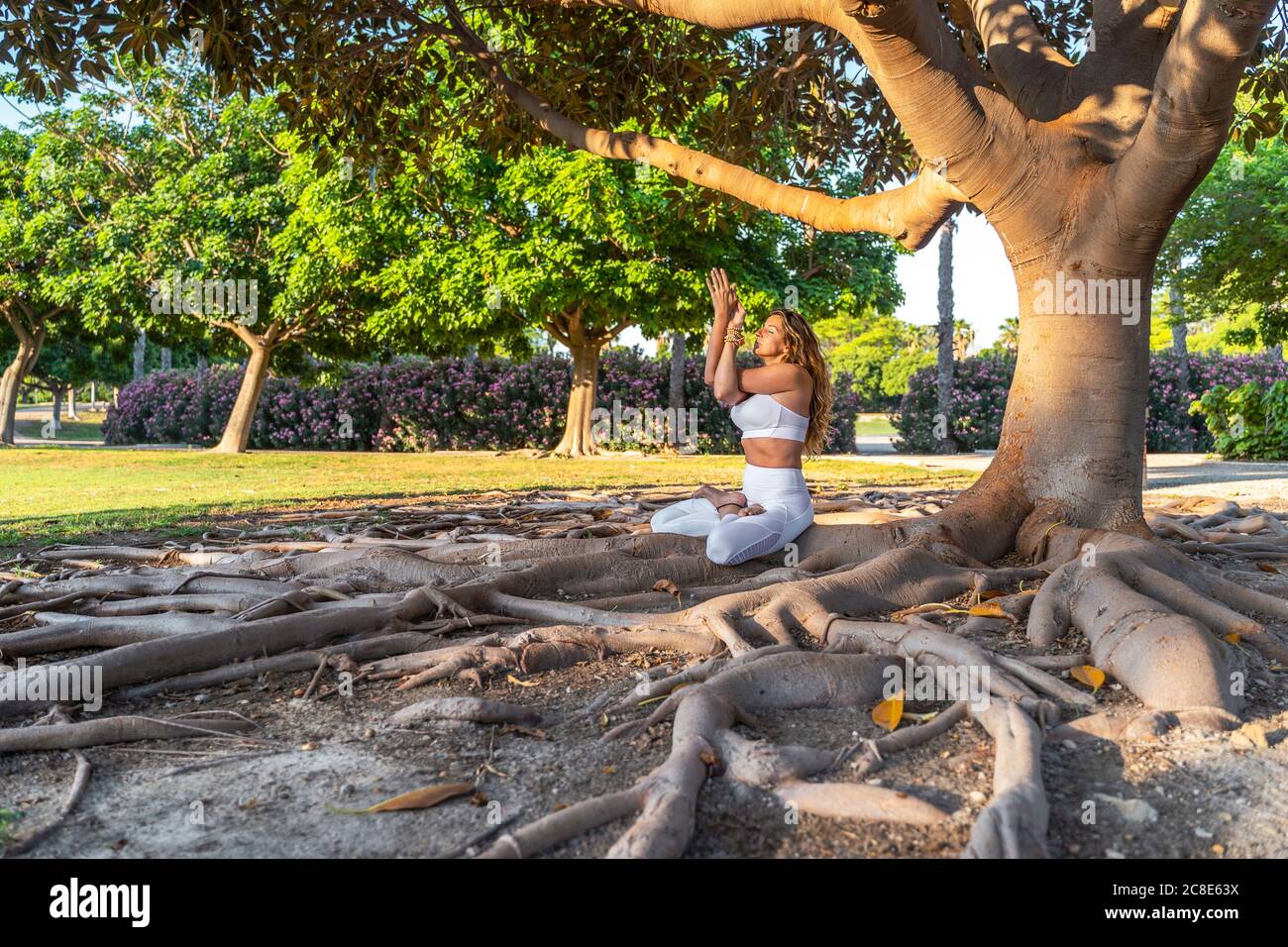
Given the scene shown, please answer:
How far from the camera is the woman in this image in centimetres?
556

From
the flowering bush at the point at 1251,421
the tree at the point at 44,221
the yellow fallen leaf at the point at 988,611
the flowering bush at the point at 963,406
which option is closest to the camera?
the yellow fallen leaf at the point at 988,611

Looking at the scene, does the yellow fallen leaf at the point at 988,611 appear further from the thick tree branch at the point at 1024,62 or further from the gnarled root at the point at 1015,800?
the thick tree branch at the point at 1024,62

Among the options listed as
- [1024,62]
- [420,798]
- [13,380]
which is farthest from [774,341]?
[13,380]

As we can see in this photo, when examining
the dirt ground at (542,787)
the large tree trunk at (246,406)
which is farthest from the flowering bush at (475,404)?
the dirt ground at (542,787)

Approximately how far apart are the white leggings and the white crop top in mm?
215

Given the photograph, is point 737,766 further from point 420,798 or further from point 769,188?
point 769,188

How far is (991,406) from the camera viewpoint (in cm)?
2633

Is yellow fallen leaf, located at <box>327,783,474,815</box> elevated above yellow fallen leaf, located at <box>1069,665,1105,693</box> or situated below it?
below

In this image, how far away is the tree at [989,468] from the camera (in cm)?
339

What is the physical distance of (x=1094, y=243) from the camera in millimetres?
5684

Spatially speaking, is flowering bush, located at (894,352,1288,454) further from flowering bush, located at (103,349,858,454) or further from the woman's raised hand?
the woman's raised hand

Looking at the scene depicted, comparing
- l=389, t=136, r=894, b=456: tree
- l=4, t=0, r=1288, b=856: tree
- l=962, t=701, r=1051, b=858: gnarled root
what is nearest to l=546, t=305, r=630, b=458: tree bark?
l=389, t=136, r=894, b=456: tree

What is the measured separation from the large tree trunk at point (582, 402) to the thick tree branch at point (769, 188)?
13161 mm
